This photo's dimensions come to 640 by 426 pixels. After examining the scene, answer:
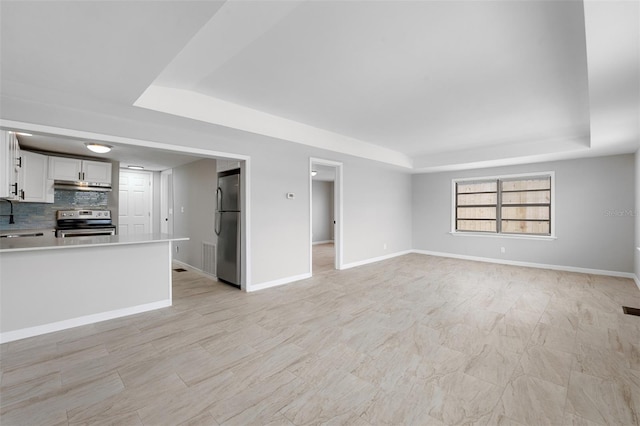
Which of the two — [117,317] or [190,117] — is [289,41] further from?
[117,317]

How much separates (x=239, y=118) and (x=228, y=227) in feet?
6.15

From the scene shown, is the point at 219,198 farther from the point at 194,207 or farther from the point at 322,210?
the point at 322,210

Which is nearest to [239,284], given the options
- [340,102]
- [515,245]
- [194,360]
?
[194,360]

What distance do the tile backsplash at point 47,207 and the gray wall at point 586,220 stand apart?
848 cm

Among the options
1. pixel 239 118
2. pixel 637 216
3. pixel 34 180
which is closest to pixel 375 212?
pixel 239 118

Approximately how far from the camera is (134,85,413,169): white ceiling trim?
290 cm

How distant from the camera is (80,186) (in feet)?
17.6

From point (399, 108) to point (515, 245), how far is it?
4722 millimetres

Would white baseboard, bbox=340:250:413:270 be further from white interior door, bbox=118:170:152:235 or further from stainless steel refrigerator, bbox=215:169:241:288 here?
white interior door, bbox=118:170:152:235

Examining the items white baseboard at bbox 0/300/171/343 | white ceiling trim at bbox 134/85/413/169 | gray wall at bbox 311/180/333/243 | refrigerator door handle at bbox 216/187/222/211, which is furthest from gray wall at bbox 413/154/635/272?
white baseboard at bbox 0/300/171/343

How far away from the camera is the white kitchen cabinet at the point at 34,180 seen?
4621 millimetres

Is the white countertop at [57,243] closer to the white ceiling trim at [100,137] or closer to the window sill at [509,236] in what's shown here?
the white ceiling trim at [100,137]

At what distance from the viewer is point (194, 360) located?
237cm

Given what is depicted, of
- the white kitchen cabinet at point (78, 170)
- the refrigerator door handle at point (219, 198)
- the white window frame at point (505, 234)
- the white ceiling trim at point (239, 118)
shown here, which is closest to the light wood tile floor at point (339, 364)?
the refrigerator door handle at point (219, 198)
